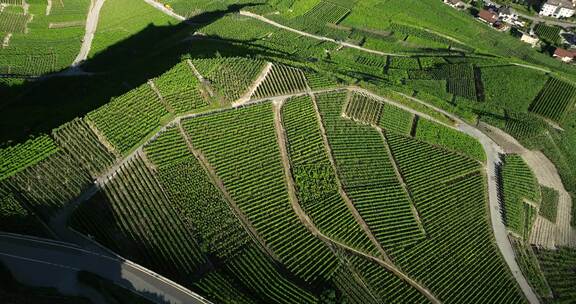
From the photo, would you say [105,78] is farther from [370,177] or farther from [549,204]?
[549,204]

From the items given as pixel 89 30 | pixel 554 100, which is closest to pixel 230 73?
pixel 89 30

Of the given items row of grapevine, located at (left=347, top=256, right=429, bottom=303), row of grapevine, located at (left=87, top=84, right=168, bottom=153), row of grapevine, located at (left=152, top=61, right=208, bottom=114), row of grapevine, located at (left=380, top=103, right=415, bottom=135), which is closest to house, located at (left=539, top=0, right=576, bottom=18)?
row of grapevine, located at (left=380, top=103, right=415, bottom=135)

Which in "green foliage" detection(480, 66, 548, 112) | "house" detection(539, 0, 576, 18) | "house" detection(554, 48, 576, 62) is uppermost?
"house" detection(539, 0, 576, 18)

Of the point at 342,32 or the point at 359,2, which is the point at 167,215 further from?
the point at 359,2

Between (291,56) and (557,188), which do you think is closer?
(557,188)

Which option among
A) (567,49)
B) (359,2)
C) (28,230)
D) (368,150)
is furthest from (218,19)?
(567,49)

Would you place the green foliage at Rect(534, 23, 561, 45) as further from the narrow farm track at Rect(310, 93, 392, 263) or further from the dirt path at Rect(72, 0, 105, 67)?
the dirt path at Rect(72, 0, 105, 67)
